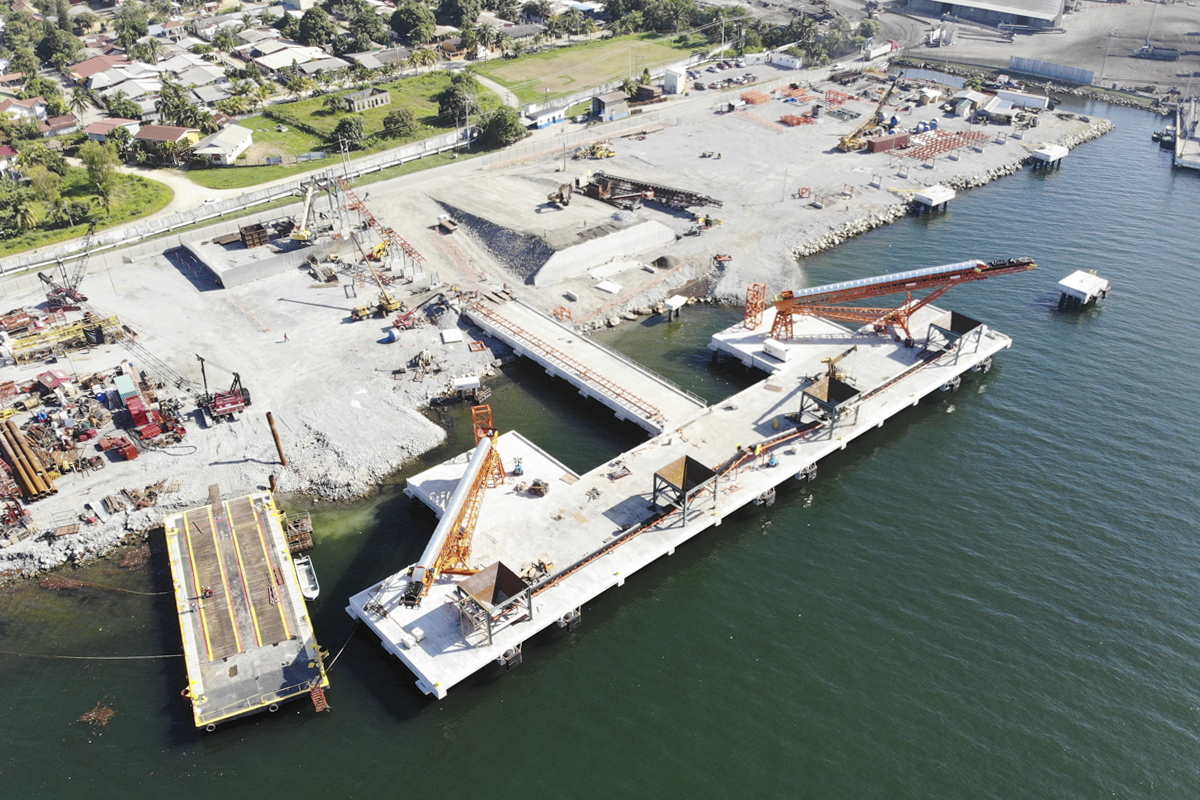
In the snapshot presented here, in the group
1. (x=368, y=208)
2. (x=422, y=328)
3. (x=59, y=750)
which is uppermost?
(x=368, y=208)

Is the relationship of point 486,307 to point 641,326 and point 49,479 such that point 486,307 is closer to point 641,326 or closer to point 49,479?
point 641,326

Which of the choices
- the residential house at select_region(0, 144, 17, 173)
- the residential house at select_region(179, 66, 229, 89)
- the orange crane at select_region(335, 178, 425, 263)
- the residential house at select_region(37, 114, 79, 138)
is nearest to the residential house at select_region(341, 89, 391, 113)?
the residential house at select_region(179, 66, 229, 89)

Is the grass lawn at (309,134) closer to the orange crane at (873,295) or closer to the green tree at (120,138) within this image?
the green tree at (120,138)

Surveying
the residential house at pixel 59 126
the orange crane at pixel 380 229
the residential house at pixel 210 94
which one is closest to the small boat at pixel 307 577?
the orange crane at pixel 380 229

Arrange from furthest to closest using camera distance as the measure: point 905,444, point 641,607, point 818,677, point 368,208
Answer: point 368,208, point 905,444, point 641,607, point 818,677

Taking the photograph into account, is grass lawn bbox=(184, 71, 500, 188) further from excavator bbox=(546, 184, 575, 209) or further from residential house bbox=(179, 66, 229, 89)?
excavator bbox=(546, 184, 575, 209)

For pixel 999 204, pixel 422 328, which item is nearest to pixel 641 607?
pixel 422 328
